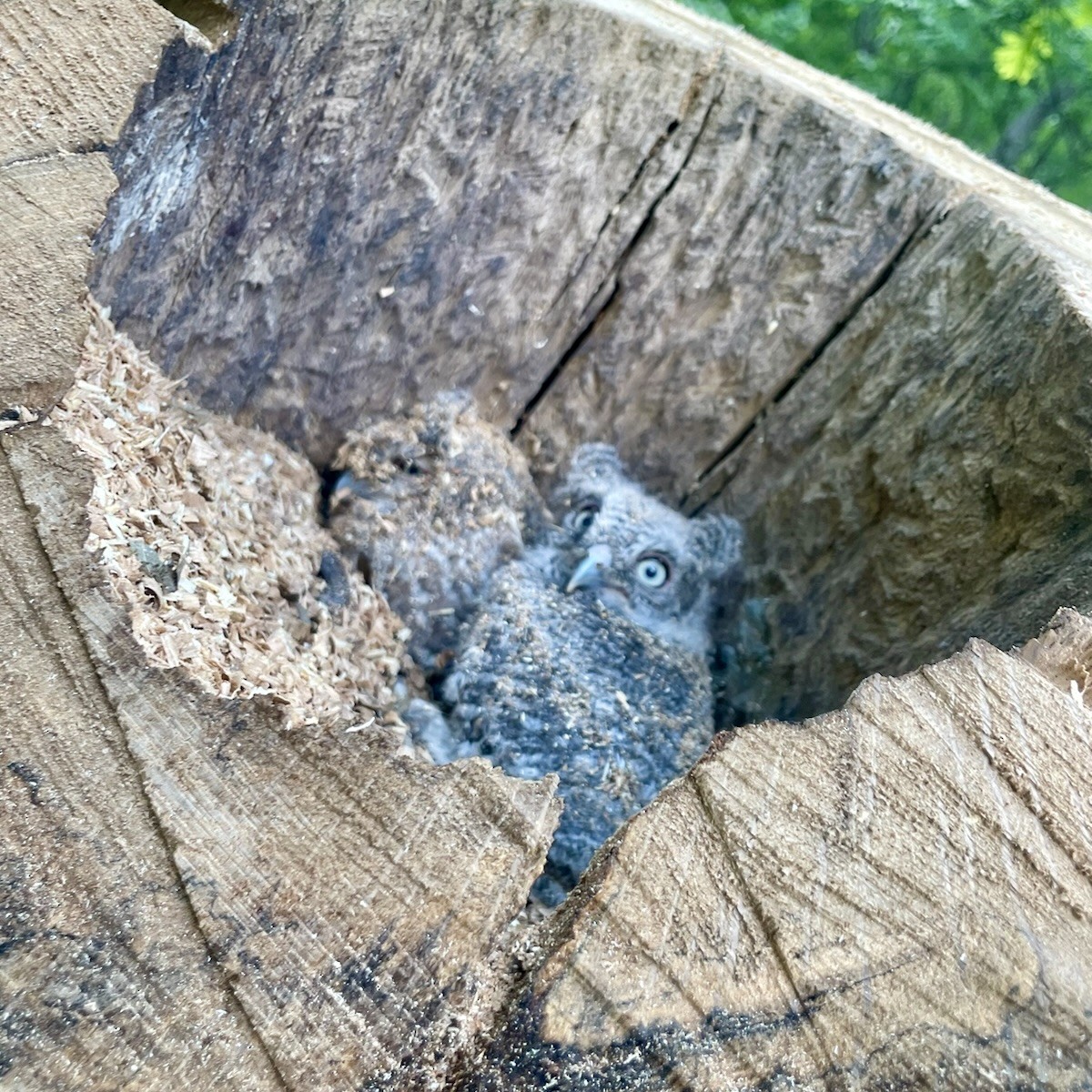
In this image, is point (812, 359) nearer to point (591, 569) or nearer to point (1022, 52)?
point (591, 569)

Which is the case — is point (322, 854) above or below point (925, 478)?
below

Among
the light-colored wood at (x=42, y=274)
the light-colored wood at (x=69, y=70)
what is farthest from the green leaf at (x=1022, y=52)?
the light-colored wood at (x=42, y=274)

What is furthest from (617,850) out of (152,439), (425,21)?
(425,21)

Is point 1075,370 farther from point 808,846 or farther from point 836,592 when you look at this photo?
point 808,846

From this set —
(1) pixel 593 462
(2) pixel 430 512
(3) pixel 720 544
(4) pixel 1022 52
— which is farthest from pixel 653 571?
(4) pixel 1022 52

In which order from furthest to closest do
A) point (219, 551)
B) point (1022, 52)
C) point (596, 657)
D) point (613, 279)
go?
1. point (1022, 52)
2. point (613, 279)
3. point (596, 657)
4. point (219, 551)

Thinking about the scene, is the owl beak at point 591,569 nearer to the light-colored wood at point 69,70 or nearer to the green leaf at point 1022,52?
the light-colored wood at point 69,70
